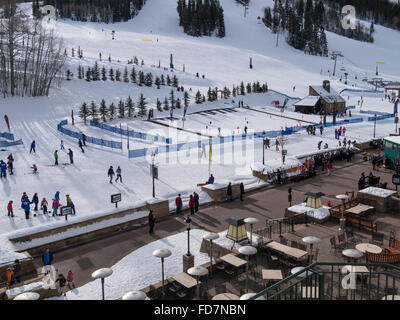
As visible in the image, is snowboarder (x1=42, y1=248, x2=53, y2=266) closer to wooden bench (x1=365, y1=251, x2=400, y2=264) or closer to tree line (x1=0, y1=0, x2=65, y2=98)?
wooden bench (x1=365, y1=251, x2=400, y2=264)

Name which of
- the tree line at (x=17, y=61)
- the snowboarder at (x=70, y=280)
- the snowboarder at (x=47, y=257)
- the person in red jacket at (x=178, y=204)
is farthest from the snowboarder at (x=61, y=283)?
the tree line at (x=17, y=61)

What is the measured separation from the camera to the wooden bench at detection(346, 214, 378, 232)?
16337 millimetres

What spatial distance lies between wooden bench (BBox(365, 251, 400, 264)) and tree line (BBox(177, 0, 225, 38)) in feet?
394

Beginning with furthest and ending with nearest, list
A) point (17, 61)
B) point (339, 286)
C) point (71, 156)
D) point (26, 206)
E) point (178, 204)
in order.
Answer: point (17, 61)
point (71, 156)
point (178, 204)
point (26, 206)
point (339, 286)

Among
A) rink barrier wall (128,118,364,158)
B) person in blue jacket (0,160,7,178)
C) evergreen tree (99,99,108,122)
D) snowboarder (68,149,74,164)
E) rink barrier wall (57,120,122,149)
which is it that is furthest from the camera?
evergreen tree (99,99,108,122)

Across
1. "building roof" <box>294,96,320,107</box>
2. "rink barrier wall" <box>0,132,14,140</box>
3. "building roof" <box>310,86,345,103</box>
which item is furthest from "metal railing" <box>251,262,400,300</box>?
"building roof" <box>310,86,345,103</box>

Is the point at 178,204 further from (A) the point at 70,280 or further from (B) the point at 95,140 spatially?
(B) the point at 95,140

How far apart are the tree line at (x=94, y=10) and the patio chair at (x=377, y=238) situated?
128600 millimetres

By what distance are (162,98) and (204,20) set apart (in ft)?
252

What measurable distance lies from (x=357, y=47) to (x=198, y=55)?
209 feet

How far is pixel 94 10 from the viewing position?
13200cm

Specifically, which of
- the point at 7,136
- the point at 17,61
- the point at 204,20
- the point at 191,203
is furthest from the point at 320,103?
the point at 204,20

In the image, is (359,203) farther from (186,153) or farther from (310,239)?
(186,153)

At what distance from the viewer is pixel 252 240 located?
1495 cm
